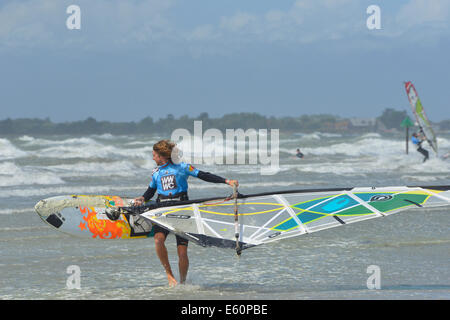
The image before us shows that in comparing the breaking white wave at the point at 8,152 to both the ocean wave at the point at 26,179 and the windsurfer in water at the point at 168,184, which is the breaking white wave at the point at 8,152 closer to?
the ocean wave at the point at 26,179

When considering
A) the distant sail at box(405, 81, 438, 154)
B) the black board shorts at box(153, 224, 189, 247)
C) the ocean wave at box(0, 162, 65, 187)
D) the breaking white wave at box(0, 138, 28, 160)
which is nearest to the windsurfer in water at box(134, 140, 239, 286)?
the black board shorts at box(153, 224, 189, 247)

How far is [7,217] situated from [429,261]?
632cm

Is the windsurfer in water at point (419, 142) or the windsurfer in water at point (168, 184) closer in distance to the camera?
the windsurfer in water at point (168, 184)

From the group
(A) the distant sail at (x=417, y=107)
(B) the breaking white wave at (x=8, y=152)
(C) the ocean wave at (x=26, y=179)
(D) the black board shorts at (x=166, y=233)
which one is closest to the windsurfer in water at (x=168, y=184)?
(D) the black board shorts at (x=166, y=233)

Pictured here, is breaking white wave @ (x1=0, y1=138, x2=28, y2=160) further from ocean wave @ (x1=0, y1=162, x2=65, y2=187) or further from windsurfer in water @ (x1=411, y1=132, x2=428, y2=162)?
windsurfer in water @ (x1=411, y1=132, x2=428, y2=162)

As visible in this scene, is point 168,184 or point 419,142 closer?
point 168,184

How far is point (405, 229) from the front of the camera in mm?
8062

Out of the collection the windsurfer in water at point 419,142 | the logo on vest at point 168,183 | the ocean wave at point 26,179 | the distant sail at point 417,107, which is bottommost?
the ocean wave at point 26,179

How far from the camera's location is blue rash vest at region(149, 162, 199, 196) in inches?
197

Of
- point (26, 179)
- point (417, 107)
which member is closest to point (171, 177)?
point (26, 179)

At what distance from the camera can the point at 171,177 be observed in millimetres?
5039

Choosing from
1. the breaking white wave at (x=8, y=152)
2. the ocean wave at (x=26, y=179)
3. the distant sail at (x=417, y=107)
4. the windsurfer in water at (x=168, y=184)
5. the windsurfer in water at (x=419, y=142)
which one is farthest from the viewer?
the breaking white wave at (x=8, y=152)

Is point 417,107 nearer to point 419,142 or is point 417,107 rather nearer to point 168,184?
point 419,142

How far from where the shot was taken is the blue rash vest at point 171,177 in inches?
197
